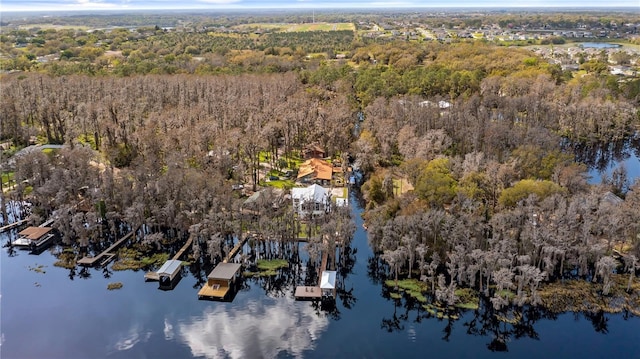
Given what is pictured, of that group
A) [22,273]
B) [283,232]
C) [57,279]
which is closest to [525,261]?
[283,232]

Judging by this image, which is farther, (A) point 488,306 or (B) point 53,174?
(B) point 53,174

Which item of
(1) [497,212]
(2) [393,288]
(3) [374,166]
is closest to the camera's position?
(2) [393,288]

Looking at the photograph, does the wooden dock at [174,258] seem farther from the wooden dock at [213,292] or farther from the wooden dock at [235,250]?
the wooden dock at [213,292]

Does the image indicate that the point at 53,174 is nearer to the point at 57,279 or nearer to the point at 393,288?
the point at 57,279

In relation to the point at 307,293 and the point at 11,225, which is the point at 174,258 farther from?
the point at 11,225

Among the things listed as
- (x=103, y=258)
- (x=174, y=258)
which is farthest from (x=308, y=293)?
(x=103, y=258)

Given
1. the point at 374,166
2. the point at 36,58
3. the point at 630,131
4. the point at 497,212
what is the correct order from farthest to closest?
the point at 36,58
the point at 630,131
the point at 374,166
the point at 497,212
